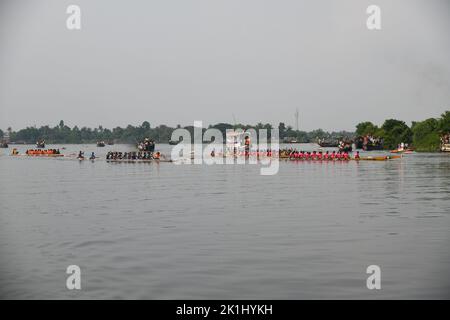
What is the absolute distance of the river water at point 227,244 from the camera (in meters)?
19.6

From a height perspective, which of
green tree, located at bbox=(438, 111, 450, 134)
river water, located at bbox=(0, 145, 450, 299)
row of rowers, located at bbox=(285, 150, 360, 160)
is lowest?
river water, located at bbox=(0, 145, 450, 299)

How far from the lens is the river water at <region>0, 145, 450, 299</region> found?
19625 mm

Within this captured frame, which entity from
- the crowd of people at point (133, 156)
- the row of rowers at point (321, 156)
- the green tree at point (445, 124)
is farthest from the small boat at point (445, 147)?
the crowd of people at point (133, 156)

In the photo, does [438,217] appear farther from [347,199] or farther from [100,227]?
[100,227]

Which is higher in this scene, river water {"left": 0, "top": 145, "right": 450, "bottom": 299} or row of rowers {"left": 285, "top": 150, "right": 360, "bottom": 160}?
row of rowers {"left": 285, "top": 150, "right": 360, "bottom": 160}

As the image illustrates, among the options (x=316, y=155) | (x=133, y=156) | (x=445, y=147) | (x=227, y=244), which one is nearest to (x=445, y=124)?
(x=445, y=147)

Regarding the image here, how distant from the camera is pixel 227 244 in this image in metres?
26.8

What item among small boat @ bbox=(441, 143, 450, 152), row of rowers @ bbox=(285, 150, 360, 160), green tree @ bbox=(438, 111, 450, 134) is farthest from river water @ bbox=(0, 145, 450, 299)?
green tree @ bbox=(438, 111, 450, 134)

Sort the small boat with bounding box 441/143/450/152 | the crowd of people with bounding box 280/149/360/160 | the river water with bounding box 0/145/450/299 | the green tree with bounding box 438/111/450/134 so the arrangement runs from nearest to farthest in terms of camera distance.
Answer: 1. the river water with bounding box 0/145/450/299
2. the crowd of people with bounding box 280/149/360/160
3. the small boat with bounding box 441/143/450/152
4. the green tree with bounding box 438/111/450/134

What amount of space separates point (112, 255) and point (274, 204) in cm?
1944

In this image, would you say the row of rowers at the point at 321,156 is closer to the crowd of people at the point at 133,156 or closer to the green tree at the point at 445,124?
the crowd of people at the point at 133,156

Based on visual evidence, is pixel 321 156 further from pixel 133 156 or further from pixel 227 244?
pixel 227 244

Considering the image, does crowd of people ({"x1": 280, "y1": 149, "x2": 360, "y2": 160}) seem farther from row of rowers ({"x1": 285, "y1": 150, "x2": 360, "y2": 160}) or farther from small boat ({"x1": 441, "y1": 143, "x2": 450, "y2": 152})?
small boat ({"x1": 441, "y1": 143, "x2": 450, "y2": 152})
